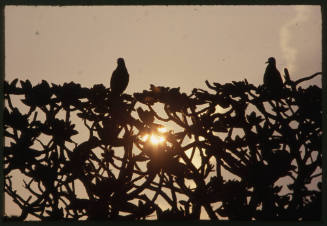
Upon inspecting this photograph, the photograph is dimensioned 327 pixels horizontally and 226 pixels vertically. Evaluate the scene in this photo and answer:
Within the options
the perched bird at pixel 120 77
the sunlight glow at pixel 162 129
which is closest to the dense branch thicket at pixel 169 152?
the sunlight glow at pixel 162 129

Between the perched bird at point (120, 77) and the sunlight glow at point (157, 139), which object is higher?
the perched bird at point (120, 77)

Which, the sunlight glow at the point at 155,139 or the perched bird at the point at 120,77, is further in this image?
the perched bird at the point at 120,77

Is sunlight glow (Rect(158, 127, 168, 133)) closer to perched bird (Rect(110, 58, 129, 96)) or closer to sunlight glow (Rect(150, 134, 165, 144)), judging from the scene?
sunlight glow (Rect(150, 134, 165, 144))

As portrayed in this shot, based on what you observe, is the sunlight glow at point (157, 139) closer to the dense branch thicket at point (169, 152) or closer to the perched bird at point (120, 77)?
the dense branch thicket at point (169, 152)

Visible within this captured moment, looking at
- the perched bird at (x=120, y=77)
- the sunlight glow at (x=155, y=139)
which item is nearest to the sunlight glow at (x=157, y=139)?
the sunlight glow at (x=155, y=139)

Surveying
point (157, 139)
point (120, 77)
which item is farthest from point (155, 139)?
point (120, 77)

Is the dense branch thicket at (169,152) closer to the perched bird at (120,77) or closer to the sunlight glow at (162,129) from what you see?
the sunlight glow at (162,129)

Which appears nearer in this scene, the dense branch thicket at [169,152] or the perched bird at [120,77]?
the dense branch thicket at [169,152]

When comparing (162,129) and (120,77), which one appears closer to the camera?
(162,129)

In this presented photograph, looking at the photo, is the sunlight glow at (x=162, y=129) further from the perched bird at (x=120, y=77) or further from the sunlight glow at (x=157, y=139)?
the perched bird at (x=120, y=77)

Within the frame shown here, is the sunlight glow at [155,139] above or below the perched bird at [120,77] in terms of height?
below

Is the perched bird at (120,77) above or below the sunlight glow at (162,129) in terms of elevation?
above

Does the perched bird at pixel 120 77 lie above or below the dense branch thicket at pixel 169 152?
above

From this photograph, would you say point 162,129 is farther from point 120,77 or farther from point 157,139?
point 120,77
